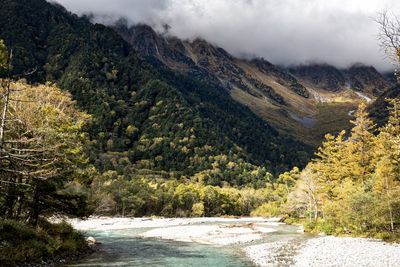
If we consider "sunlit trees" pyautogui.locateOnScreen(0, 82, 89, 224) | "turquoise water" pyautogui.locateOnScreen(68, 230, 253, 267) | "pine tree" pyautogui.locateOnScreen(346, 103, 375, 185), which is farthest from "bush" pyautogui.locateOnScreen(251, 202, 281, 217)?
"sunlit trees" pyautogui.locateOnScreen(0, 82, 89, 224)

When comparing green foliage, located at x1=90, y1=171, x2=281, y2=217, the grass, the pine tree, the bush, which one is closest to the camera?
the grass

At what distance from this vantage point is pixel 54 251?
31016mm

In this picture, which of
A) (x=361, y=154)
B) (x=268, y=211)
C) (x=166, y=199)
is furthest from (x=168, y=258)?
(x=268, y=211)

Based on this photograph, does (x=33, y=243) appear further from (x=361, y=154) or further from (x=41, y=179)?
(x=361, y=154)

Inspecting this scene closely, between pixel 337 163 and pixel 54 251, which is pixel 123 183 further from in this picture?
pixel 54 251

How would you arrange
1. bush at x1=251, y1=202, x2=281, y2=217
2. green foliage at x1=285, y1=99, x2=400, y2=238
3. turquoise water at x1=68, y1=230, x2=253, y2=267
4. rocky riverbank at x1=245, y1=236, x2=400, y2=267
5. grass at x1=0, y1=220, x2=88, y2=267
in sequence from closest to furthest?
grass at x1=0, y1=220, x2=88, y2=267 < rocky riverbank at x1=245, y1=236, x2=400, y2=267 < turquoise water at x1=68, y1=230, x2=253, y2=267 < green foliage at x1=285, y1=99, x2=400, y2=238 < bush at x1=251, y1=202, x2=281, y2=217

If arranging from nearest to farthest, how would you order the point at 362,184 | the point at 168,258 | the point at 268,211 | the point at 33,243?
the point at 33,243, the point at 168,258, the point at 362,184, the point at 268,211

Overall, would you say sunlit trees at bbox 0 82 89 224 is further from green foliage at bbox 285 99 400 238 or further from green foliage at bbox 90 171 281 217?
green foliage at bbox 90 171 281 217

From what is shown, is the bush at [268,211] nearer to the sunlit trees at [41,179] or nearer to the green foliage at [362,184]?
the green foliage at [362,184]

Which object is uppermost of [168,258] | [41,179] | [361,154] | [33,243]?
[361,154]

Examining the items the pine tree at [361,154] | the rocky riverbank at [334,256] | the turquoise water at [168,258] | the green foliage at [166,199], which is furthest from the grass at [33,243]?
the green foliage at [166,199]

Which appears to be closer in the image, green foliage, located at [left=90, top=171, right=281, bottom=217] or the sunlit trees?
the sunlit trees

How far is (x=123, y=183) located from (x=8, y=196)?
372ft

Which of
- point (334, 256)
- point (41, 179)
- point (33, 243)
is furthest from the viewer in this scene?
point (334, 256)
